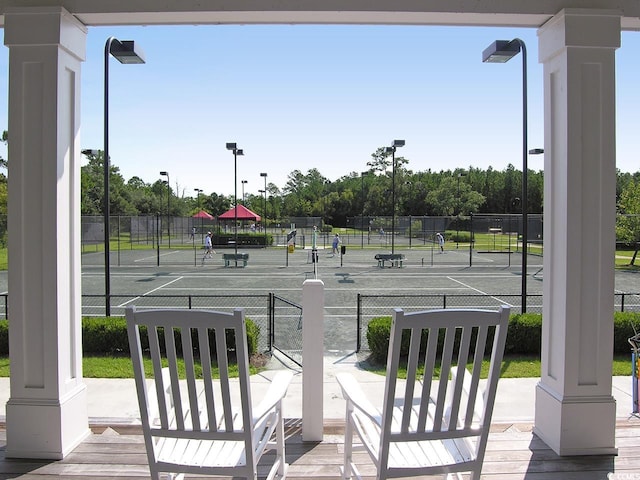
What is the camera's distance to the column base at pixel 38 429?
10.4ft

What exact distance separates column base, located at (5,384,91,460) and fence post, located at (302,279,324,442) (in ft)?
4.90

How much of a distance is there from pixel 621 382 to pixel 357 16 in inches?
216

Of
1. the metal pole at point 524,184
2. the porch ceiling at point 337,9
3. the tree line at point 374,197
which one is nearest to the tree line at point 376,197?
the tree line at point 374,197

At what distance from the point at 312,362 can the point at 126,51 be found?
476cm

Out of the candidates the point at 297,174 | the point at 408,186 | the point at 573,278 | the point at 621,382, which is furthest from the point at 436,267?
the point at 297,174

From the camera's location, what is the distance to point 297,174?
315 ft

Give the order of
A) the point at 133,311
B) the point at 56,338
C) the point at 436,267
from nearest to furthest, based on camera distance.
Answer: the point at 133,311
the point at 56,338
the point at 436,267

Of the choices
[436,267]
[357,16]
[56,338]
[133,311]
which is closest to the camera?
[133,311]

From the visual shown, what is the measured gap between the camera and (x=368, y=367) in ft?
23.8

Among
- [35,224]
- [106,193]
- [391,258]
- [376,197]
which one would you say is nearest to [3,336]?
[106,193]

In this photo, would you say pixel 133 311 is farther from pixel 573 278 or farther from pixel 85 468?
pixel 573 278

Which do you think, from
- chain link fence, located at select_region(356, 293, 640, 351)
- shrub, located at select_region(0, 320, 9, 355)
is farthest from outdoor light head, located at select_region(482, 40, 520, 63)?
shrub, located at select_region(0, 320, 9, 355)

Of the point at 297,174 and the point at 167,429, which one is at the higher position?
the point at 297,174

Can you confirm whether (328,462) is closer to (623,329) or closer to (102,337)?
(102,337)
